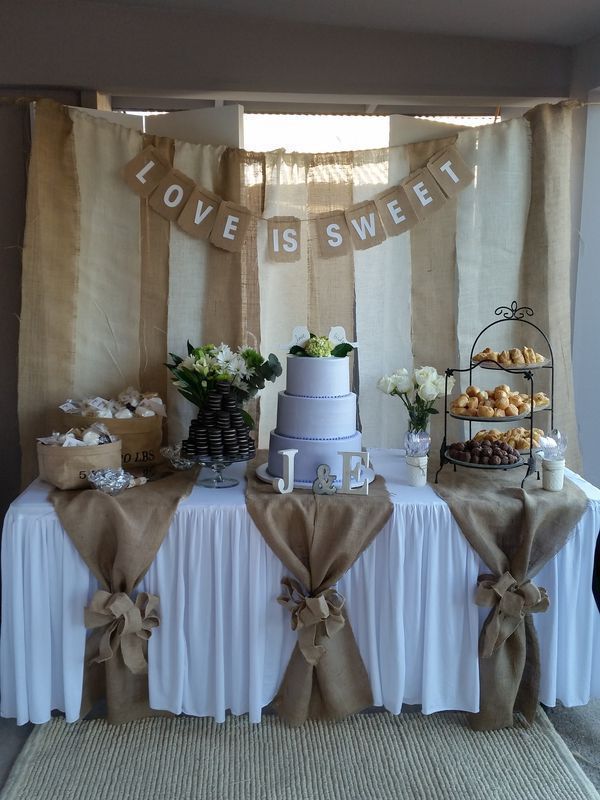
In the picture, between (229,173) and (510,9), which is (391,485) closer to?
(229,173)

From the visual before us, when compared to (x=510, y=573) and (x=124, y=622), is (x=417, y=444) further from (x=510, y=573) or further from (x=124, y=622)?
(x=124, y=622)

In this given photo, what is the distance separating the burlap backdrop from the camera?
8.55 ft

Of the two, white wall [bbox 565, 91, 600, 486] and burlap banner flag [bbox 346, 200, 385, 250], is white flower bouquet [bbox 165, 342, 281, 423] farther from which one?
white wall [bbox 565, 91, 600, 486]

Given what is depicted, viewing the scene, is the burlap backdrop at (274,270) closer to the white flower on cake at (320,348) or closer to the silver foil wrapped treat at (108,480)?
the white flower on cake at (320,348)

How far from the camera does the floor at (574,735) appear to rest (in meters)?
1.97

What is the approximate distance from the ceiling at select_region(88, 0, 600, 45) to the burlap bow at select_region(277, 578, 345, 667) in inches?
78.2

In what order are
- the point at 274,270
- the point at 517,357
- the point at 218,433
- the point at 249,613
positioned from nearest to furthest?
1. the point at 249,613
2. the point at 218,433
3. the point at 517,357
4. the point at 274,270

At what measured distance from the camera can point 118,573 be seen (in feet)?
6.68

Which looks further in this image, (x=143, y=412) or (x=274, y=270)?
(x=274, y=270)

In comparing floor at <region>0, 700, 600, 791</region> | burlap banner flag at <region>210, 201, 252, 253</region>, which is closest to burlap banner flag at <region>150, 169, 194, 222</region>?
burlap banner flag at <region>210, 201, 252, 253</region>

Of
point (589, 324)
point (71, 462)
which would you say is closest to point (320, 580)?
point (71, 462)

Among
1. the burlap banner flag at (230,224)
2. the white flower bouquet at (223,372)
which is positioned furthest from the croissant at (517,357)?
the burlap banner flag at (230,224)

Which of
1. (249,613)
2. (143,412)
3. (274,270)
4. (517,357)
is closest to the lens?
(249,613)

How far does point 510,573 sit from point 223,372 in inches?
42.0
